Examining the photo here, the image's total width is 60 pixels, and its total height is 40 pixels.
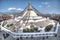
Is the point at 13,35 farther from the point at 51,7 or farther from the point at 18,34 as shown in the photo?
the point at 51,7

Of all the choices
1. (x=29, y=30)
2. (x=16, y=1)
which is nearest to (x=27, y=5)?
(x=16, y=1)

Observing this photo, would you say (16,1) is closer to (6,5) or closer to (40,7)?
(6,5)

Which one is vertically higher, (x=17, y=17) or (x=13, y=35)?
(x=17, y=17)

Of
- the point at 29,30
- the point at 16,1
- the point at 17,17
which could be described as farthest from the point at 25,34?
the point at 16,1

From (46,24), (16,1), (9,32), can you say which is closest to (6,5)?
(16,1)

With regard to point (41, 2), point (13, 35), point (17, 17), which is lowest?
point (13, 35)

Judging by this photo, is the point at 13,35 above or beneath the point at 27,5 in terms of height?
beneath
